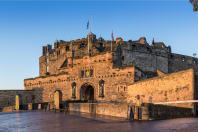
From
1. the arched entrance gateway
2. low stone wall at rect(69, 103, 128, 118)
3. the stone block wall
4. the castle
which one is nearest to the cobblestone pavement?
low stone wall at rect(69, 103, 128, 118)

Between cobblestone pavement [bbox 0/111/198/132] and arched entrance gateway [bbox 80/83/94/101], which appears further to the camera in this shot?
arched entrance gateway [bbox 80/83/94/101]

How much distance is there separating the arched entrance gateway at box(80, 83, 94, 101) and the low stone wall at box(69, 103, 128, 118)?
948 centimetres

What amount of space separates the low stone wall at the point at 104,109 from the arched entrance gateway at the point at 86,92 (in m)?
9.48

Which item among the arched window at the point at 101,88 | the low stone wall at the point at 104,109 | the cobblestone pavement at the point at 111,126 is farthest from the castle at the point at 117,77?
the cobblestone pavement at the point at 111,126

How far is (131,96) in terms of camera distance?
3105 cm

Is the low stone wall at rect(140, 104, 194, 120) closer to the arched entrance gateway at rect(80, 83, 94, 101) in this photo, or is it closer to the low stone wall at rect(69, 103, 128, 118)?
the low stone wall at rect(69, 103, 128, 118)

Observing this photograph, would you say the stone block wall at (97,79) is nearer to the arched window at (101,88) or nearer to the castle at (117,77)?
the castle at (117,77)

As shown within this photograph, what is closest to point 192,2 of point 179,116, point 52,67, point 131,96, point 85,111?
point 179,116

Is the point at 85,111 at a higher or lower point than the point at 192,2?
lower

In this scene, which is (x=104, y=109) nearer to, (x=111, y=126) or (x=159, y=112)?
(x=159, y=112)

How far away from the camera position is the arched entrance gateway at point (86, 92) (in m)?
38.8

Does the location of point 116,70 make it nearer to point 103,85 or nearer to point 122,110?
point 103,85

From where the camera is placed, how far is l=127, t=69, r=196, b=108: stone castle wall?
64.1ft

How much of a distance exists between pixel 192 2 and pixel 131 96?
20.9 m
